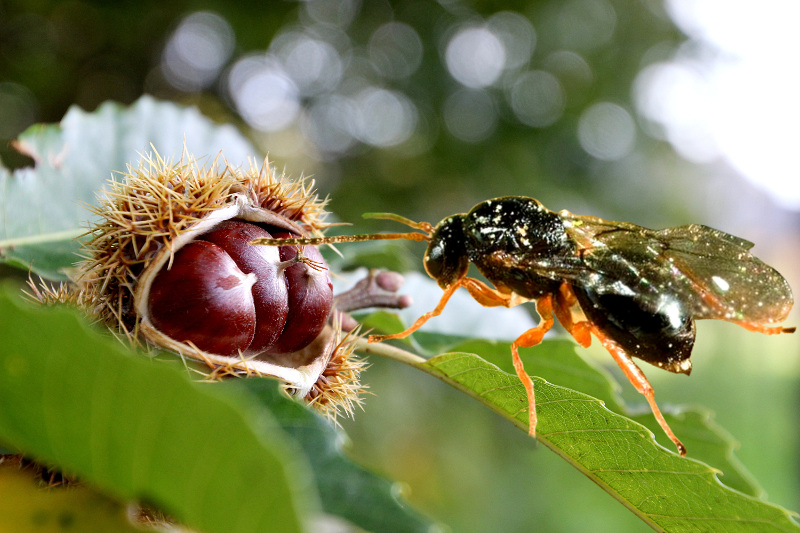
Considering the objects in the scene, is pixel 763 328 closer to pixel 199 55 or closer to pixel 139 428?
pixel 139 428

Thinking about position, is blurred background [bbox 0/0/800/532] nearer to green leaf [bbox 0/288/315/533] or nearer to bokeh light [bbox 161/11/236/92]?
bokeh light [bbox 161/11/236/92]

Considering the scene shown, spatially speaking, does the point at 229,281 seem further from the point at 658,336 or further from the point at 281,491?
the point at 658,336

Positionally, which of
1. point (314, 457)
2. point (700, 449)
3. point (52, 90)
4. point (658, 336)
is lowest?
point (52, 90)

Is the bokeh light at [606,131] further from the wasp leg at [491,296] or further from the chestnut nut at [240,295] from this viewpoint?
the chestnut nut at [240,295]

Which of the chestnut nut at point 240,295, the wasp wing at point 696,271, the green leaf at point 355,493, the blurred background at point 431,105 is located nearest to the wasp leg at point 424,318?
the chestnut nut at point 240,295

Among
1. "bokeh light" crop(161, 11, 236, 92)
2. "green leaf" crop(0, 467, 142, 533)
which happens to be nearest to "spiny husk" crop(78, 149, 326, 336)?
"green leaf" crop(0, 467, 142, 533)

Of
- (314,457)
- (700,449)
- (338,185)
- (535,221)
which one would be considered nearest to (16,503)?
(314,457)
